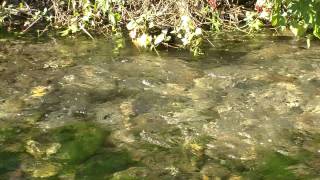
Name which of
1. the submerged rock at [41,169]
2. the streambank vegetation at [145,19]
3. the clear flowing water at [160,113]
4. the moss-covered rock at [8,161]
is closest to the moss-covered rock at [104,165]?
the clear flowing water at [160,113]

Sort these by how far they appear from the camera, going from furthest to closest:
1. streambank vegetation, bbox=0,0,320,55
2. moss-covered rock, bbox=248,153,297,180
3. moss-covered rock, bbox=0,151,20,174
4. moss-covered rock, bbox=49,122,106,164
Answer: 1. streambank vegetation, bbox=0,0,320,55
2. moss-covered rock, bbox=49,122,106,164
3. moss-covered rock, bbox=0,151,20,174
4. moss-covered rock, bbox=248,153,297,180

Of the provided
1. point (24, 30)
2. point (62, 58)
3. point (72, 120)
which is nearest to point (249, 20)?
point (62, 58)

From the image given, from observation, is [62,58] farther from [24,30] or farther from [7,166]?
[7,166]

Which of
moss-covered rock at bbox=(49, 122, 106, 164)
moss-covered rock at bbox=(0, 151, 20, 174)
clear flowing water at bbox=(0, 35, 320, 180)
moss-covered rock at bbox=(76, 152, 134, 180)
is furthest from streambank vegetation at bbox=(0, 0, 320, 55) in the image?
moss-covered rock at bbox=(0, 151, 20, 174)

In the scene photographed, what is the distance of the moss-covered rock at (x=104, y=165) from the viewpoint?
12.5 feet

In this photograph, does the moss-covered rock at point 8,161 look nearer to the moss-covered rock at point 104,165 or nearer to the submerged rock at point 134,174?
the moss-covered rock at point 104,165

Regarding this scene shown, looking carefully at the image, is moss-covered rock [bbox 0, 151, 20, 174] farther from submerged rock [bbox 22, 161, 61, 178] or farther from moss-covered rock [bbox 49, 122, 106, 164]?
moss-covered rock [bbox 49, 122, 106, 164]

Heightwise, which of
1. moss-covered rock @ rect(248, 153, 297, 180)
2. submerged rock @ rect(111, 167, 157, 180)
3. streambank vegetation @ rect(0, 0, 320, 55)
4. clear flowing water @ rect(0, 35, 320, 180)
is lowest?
submerged rock @ rect(111, 167, 157, 180)

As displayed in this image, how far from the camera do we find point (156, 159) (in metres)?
4.00

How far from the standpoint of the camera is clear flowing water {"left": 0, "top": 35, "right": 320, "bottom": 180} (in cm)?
391

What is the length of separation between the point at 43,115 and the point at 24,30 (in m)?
3.16

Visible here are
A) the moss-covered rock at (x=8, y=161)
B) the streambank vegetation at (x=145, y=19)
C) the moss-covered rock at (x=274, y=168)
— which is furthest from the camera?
the streambank vegetation at (x=145, y=19)

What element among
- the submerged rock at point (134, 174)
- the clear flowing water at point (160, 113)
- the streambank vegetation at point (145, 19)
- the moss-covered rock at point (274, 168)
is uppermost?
the streambank vegetation at point (145, 19)

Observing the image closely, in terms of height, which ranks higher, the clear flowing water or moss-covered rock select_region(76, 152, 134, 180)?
the clear flowing water
